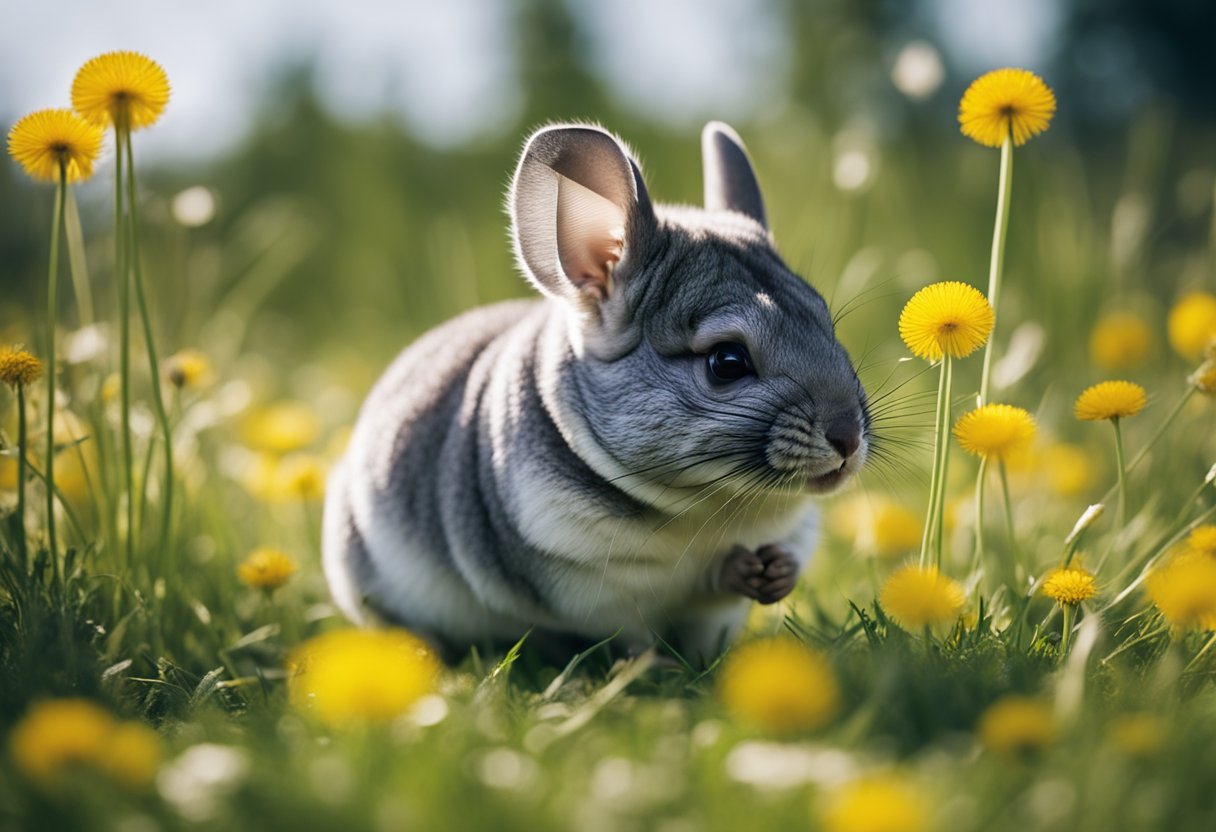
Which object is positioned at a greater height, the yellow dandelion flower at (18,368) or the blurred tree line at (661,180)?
the blurred tree line at (661,180)

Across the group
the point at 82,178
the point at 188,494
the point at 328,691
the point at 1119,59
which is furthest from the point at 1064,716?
the point at 1119,59

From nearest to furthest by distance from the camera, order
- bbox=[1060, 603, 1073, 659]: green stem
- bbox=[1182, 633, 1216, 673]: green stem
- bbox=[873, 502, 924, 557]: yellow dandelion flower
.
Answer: bbox=[1182, 633, 1216, 673]: green stem → bbox=[1060, 603, 1073, 659]: green stem → bbox=[873, 502, 924, 557]: yellow dandelion flower

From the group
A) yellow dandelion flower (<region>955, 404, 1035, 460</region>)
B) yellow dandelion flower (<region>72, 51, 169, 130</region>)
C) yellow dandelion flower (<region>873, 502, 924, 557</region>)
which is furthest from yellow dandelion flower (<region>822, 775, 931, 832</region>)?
yellow dandelion flower (<region>72, 51, 169, 130</region>)

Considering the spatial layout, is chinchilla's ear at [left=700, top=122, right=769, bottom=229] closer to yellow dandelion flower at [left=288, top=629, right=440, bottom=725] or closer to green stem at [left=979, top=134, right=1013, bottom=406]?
green stem at [left=979, top=134, right=1013, bottom=406]

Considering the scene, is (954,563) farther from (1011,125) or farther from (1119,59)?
(1119,59)

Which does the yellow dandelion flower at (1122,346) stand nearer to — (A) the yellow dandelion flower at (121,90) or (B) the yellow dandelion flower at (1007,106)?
(B) the yellow dandelion flower at (1007,106)

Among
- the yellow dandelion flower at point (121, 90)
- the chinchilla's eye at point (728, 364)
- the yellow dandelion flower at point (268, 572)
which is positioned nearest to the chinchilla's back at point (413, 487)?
the yellow dandelion flower at point (268, 572)
